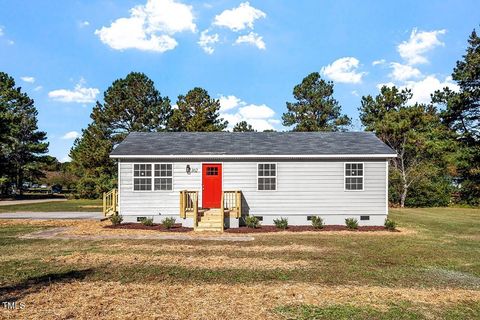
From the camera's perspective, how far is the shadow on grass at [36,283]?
647cm

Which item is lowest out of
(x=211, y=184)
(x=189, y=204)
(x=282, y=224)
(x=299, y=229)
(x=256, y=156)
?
(x=299, y=229)

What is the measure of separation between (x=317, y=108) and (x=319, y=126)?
6.86 feet

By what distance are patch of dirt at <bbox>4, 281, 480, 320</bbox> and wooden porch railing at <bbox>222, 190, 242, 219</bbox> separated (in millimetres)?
8102

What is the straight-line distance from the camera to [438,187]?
2909cm

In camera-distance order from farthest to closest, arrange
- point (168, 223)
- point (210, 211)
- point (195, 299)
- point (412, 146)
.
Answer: point (412, 146) < point (210, 211) < point (168, 223) < point (195, 299)

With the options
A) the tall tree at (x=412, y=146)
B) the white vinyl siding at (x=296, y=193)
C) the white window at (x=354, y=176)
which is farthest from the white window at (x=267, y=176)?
the tall tree at (x=412, y=146)

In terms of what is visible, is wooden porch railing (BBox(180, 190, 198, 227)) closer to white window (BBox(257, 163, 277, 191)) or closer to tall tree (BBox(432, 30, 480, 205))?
white window (BBox(257, 163, 277, 191))

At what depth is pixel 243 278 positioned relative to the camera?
769 centimetres

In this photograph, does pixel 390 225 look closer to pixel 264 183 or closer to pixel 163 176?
pixel 264 183

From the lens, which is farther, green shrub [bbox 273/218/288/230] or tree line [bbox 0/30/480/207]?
tree line [bbox 0/30/480/207]

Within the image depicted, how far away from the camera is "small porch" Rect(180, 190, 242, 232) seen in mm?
15034

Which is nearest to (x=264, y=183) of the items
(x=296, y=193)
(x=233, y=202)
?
(x=296, y=193)

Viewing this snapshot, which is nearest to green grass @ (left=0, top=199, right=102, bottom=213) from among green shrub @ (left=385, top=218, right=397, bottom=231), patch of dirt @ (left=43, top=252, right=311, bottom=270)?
patch of dirt @ (left=43, top=252, right=311, bottom=270)

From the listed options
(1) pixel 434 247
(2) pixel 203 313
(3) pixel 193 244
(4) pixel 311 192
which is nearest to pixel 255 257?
(3) pixel 193 244
